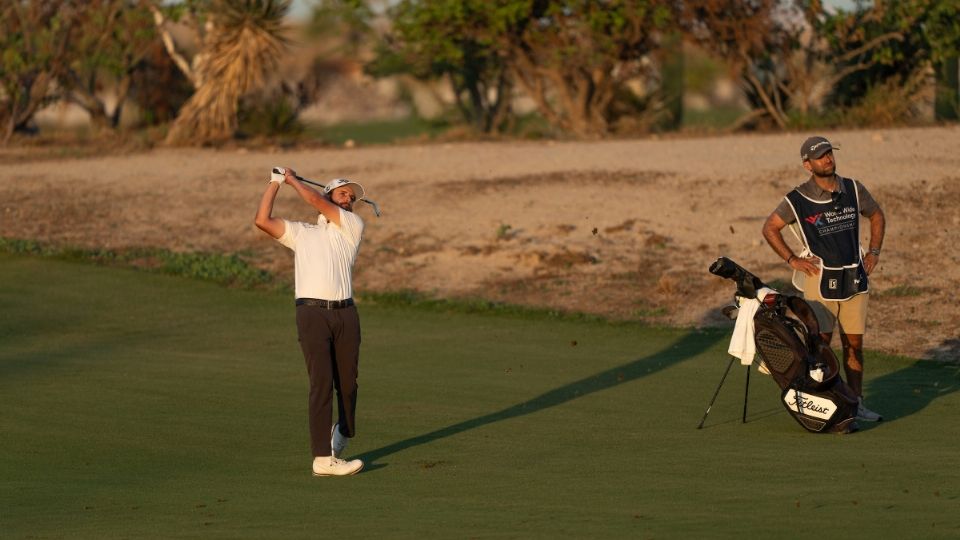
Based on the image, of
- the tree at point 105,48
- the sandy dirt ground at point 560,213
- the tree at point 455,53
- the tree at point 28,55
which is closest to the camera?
the sandy dirt ground at point 560,213

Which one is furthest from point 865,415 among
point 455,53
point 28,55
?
point 28,55

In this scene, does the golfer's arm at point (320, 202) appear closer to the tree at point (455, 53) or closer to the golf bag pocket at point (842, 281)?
the golf bag pocket at point (842, 281)

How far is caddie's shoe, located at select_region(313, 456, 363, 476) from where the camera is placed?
1029 cm

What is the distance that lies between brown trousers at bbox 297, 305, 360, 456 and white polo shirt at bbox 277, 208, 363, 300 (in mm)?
118

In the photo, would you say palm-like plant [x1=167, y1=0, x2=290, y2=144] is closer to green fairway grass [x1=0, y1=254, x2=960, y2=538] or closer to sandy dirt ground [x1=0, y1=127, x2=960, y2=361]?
sandy dirt ground [x1=0, y1=127, x2=960, y2=361]

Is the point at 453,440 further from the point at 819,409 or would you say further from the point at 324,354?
the point at 819,409

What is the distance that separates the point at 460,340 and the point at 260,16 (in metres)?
13.6

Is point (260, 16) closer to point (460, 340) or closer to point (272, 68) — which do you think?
point (272, 68)

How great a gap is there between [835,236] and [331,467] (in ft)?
12.4

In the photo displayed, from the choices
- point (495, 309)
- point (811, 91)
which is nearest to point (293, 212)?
point (495, 309)

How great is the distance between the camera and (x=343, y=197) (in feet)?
34.8

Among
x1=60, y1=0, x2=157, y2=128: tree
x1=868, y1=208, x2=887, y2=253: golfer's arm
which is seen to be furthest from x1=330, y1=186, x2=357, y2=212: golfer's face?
x1=60, y1=0, x2=157, y2=128: tree

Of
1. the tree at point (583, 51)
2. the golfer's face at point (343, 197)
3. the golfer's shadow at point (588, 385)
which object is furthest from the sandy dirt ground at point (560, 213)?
the golfer's face at point (343, 197)

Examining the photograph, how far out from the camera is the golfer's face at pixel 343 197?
34.8ft
